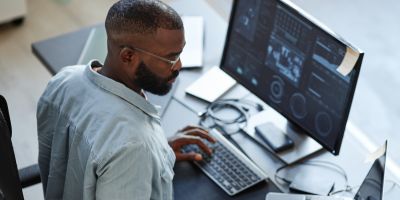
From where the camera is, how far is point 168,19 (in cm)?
116

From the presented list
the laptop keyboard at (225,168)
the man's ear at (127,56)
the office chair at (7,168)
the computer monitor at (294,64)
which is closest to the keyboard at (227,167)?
the laptop keyboard at (225,168)

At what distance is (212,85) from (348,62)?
0.66 m

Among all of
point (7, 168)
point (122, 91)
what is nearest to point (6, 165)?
point (7, 168)

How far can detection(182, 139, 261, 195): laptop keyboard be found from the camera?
1.39m

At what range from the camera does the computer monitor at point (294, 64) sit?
1323 mm

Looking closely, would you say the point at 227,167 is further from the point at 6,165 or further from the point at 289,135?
the point at 6,165

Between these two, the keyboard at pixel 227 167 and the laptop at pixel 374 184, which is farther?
the keyboard at pixel 227 167

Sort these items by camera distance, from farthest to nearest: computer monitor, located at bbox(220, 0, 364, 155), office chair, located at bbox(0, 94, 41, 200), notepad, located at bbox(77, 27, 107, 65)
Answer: notepad, located at bbox(77, 27, 107, 65)
computer monitor, located at bbox(220, 0, 364, 155)
office chair, located at bbox(0, 94, 41, 200)

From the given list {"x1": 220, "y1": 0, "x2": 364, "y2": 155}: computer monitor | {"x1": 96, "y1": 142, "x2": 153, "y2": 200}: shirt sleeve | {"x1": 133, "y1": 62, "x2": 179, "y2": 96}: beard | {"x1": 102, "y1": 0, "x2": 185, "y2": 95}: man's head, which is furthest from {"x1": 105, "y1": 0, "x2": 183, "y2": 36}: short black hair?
{"x1": 220, "y1": 0, "x2": 364, "y2": 155}: computer monitor

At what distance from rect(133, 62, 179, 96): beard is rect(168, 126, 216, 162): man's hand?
9.8 inches

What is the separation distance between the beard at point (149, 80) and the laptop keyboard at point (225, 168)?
316 millimetres

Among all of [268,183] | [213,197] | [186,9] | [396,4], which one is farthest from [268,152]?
[396,4]

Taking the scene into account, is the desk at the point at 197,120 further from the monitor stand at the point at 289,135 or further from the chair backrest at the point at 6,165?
the chair backrest at the point at 6,165

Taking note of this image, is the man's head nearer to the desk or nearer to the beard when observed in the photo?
the beard
